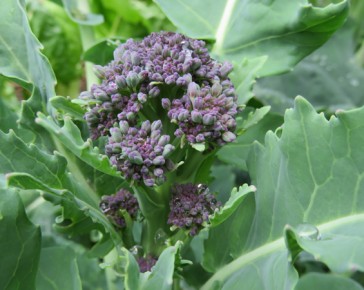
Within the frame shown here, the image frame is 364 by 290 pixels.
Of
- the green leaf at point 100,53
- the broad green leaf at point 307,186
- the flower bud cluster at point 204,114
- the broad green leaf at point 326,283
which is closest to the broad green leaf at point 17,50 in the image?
the green leaf at point 100,53

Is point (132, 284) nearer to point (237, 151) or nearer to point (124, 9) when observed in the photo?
point (237, 151)

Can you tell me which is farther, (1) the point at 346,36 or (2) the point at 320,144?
(1) the point at 346,36

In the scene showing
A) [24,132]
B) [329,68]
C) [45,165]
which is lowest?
[329,68]

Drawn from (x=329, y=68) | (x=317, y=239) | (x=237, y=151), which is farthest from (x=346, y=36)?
(x=317, y=239)

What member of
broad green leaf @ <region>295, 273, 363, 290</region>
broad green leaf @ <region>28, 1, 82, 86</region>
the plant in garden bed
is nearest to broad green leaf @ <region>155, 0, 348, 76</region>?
the plant in garden bed

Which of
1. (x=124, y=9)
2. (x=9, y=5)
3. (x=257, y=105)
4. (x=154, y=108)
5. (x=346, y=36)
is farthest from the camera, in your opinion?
(x=124, y=9)

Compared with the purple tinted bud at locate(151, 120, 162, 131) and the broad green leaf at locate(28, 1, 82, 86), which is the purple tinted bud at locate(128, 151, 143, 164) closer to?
the purple tinted bud at locate(151, 120, 162, 131)

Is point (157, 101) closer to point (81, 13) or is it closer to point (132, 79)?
point (132, 79)

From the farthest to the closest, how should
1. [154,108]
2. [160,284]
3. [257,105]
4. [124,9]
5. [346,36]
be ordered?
[124,9], [346,36], [257,105], [154,108], [160,284]
